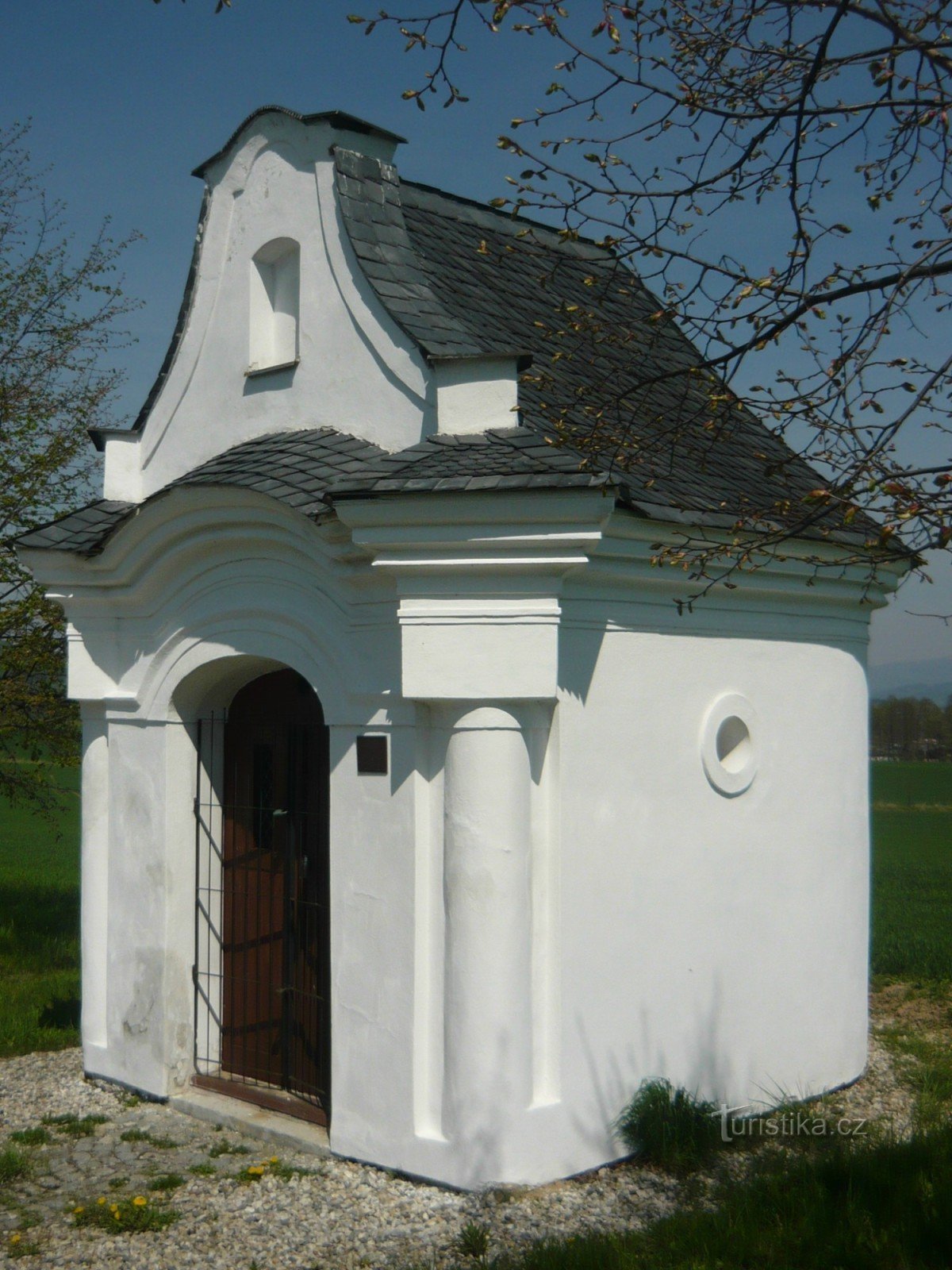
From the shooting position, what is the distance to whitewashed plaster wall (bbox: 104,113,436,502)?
23.3 ft

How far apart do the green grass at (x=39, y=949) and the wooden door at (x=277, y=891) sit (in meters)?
2.21

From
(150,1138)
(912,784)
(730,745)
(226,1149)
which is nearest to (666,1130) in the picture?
(730,745)

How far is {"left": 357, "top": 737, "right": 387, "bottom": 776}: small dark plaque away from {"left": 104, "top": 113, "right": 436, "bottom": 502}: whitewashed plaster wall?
1.59 m

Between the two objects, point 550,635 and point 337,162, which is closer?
point 550,635

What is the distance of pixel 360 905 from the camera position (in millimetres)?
6699

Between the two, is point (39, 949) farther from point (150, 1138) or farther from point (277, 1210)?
point (277, 1210)

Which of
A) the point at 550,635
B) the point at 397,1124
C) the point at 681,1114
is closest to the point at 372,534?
the point at 550,635

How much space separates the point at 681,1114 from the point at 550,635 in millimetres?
2583

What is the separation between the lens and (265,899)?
782 cm

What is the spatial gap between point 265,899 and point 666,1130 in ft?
8.84

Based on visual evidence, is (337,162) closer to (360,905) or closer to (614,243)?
(614,243)

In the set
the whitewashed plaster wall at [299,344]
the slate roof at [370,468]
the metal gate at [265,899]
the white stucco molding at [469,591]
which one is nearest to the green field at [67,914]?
the metal gate at [265,899]

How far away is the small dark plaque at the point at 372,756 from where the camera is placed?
6598 mm

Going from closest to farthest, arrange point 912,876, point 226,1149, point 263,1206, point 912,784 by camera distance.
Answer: point 263,1206
point 226,1149
point 912,876
point 912,784
